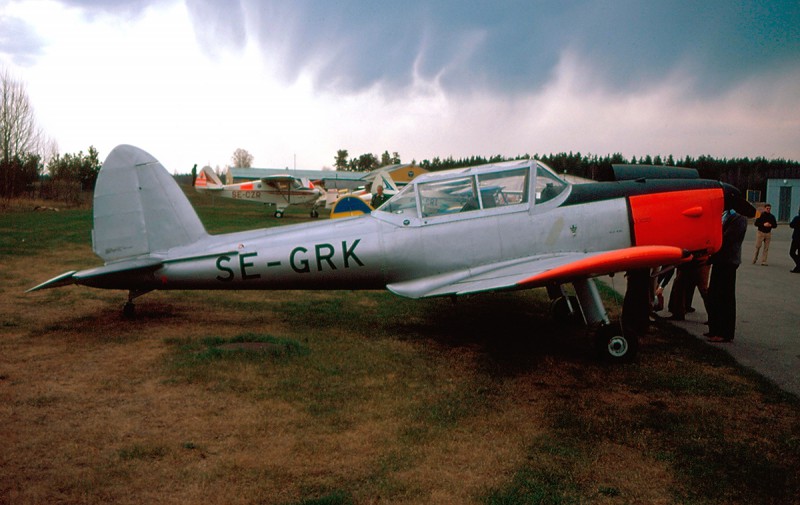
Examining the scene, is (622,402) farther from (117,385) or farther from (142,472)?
(117,385)

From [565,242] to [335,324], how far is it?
3253 millimetres

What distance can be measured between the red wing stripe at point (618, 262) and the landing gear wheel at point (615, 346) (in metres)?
1.11

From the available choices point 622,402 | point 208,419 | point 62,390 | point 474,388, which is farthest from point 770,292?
point 62,390

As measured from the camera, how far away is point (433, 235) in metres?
6.39

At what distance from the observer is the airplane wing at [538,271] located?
485 centimetres

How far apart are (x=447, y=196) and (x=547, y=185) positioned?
3.91ft

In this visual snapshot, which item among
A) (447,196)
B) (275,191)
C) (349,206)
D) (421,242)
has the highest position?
(447,196)

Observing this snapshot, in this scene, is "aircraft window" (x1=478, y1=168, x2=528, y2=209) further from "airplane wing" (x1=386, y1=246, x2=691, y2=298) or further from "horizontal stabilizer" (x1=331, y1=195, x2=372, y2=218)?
"horizontal stabilizer" (x1=331, y1=195, x2=372, y2=218)

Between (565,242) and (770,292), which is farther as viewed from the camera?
(770,292)

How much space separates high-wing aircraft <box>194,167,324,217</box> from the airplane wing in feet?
96.8

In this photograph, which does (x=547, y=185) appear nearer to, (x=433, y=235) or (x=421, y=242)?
(x=433, y=235)

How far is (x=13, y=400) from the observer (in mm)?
4336

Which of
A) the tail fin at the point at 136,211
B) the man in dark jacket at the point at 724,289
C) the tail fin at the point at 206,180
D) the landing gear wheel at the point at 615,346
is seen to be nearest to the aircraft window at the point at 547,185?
the landing gear wheel at the point at 615,346

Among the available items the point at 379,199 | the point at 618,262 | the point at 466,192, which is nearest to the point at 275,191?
the point at 379,199
